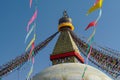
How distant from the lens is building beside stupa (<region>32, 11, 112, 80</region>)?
13.9 metres

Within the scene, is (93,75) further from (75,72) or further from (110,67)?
(110,67)

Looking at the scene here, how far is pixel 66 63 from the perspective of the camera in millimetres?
15781

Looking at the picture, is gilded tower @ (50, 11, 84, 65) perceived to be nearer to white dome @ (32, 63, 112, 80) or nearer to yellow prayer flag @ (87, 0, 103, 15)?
white dome @ (32, 63, 112, 80)

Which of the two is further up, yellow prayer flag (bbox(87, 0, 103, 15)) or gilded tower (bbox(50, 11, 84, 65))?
gilded tower (bbox(50, 11, 84, 65))

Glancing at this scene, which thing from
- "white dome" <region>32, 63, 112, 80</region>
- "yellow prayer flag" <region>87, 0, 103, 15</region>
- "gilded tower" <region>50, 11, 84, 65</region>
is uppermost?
"gilded tower" <region>50, 11, 84, 65</region>

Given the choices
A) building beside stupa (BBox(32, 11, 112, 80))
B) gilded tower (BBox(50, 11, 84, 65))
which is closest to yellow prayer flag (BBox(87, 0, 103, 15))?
building beside stupa (BBox(32, 11, 112, 80))

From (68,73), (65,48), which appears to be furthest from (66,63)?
(65,48)

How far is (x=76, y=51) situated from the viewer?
1909 cm

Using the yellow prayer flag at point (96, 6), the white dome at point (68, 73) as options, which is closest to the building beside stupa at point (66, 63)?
the white dome at point (68, 73)

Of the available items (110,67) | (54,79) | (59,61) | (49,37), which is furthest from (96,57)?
(54,79)

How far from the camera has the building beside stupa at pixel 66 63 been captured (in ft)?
45.7

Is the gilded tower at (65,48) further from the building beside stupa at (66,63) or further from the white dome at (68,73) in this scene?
the white dome at (68,73)

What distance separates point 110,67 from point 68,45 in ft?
11.4

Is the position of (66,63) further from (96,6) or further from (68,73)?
(96,6)
